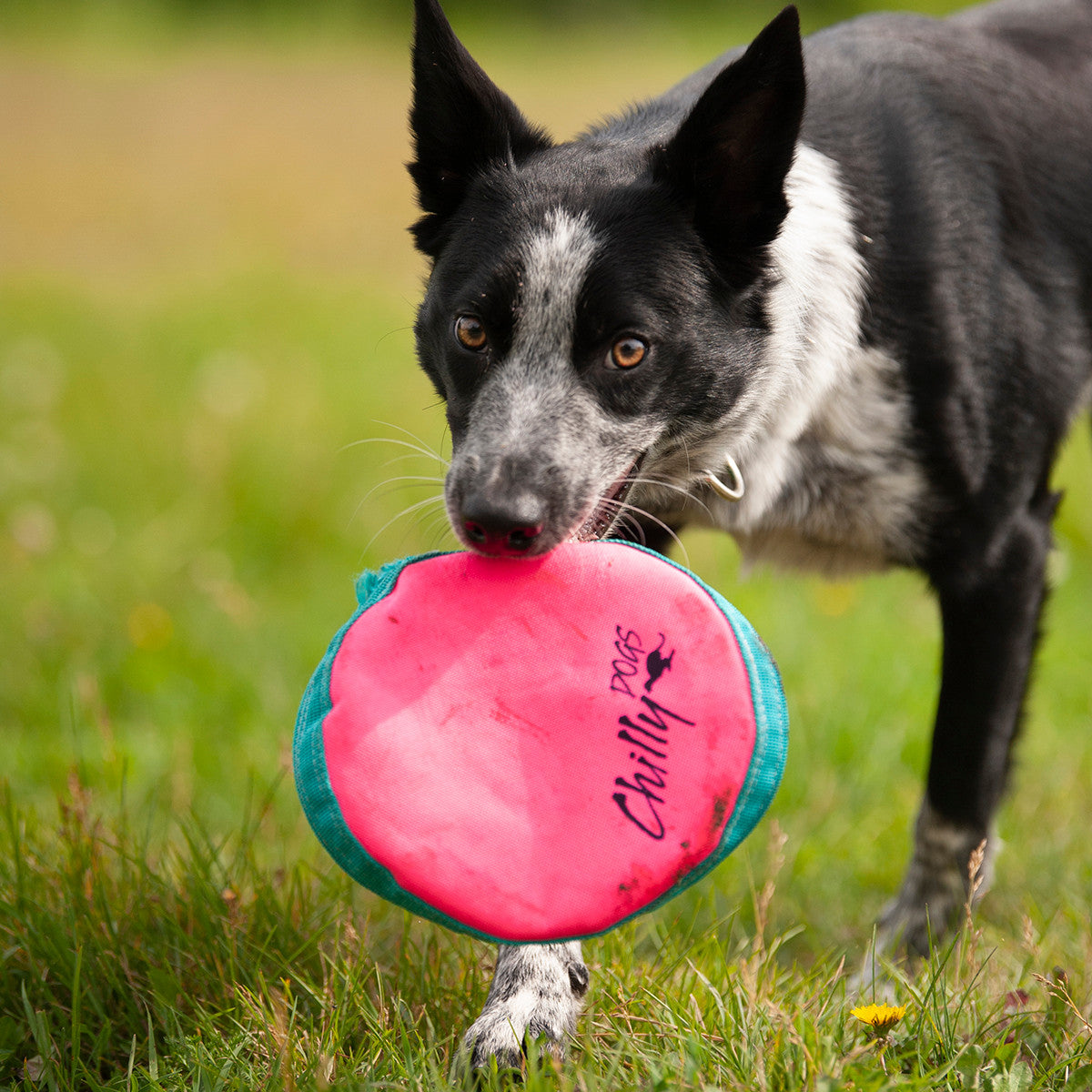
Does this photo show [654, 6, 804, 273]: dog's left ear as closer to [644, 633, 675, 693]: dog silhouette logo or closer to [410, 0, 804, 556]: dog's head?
[410, 0, 804, 556]: dog's head

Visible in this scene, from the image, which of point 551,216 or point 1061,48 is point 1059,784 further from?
point 551,216

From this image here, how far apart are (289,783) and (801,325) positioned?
1.84m

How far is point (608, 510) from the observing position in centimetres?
208

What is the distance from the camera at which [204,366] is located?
674 cm

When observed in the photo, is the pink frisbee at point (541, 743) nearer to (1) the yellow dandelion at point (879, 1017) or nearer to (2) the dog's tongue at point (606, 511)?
(2) the dog's tongue at point (606, 511)

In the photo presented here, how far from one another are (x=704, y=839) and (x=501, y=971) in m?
0.45

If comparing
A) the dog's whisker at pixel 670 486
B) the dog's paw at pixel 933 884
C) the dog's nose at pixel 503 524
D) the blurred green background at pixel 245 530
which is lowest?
the blurred green background at pixel 245 530

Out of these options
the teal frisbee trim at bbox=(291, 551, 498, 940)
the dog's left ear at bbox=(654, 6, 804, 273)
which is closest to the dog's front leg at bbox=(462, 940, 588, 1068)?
the teal frisbee trim at bbox=(291, 551, 498, 940)

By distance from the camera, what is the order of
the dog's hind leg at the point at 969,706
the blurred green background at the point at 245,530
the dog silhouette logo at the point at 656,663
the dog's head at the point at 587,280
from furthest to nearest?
the blurred green background at the point at 245,530 < the dog's hind leg at the point at 969,706 < the dog's head at the point at 587,280 < the dog silhouette logo at the point at 656,663

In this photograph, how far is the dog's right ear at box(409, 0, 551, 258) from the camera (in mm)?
2193

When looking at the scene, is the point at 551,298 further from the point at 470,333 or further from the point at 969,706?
the point at 969,706

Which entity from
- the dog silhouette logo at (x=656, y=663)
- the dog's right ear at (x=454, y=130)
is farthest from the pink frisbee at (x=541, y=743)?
the dog's right ear at (x=454, y=130)

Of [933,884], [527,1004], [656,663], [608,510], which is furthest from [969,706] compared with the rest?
[527,1004]

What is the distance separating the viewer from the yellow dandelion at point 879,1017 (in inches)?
64.3
